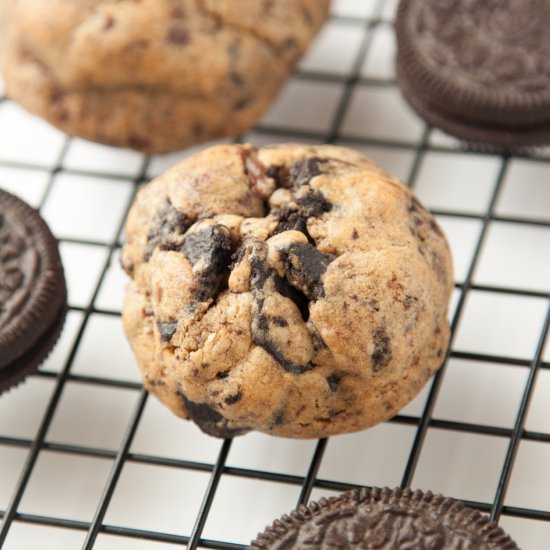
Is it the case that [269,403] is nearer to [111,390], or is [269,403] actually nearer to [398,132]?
[111,390]

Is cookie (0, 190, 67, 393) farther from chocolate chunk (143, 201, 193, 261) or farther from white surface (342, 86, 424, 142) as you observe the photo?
white surface (342, 86, 424, 142)

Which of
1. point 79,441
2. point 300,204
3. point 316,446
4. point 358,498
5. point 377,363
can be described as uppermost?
point 300,204

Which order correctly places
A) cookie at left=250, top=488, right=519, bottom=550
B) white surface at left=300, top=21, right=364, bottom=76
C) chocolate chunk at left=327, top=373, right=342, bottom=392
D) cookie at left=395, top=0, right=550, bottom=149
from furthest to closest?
white surface at left=300, top=21, right=364, bottom=76 < cookie at left=395, top=0, right=550, bottom=149 < chocolate chunk at left=327, top=373, right=342, bottom=392 < cookie at left=250, top=488, right=519, bottom=550

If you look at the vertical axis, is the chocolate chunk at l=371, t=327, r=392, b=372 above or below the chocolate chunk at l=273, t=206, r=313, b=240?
below

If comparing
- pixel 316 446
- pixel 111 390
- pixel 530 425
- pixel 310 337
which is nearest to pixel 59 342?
pixel 111 390

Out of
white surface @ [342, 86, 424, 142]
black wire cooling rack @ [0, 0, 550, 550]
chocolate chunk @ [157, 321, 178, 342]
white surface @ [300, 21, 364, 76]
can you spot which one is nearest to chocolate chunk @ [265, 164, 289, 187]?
chocolate chunk @ [157, 321, 178, 342]

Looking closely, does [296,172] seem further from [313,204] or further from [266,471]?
[266,471]

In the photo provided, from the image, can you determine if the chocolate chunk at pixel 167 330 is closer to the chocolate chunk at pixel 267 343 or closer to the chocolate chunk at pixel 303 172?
the chocolate chunk at pixel 267 343
